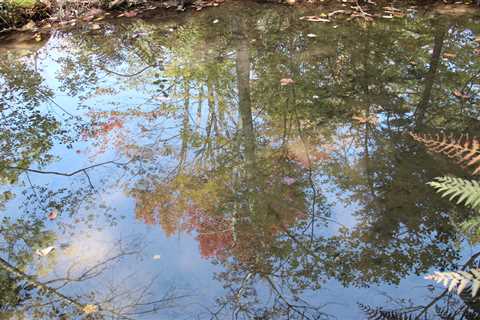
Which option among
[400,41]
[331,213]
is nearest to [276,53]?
[400,41]

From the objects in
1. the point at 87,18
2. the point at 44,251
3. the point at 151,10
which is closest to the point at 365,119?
the point at 44,251

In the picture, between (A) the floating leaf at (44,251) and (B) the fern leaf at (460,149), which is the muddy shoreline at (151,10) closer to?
(B) the fern leaf at (460,149)

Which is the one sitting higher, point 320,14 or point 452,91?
point 320,14

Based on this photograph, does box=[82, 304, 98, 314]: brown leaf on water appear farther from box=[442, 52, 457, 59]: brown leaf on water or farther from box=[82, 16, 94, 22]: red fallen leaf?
box=[82, 16, 94, 22]: red fallen leaf

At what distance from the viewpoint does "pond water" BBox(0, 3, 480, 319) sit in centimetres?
256

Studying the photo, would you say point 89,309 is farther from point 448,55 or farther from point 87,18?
point 87,18

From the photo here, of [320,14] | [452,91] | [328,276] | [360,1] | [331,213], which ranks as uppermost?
[360,1]

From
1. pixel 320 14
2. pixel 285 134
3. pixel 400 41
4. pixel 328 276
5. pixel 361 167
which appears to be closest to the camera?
pixel 328 276

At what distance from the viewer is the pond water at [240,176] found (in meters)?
2.56

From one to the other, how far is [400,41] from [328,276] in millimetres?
4232

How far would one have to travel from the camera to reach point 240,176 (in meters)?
3.57

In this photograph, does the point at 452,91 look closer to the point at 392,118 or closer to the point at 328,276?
the point at 392,118

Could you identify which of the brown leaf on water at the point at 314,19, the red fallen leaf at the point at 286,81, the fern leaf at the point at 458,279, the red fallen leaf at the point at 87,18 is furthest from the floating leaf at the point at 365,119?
the red fallen leaf at the point at 87,18

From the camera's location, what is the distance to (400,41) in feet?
18.9
